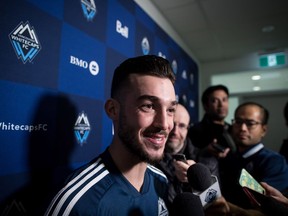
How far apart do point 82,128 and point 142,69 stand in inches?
21.1

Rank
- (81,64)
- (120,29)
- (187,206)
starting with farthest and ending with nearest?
(120,29) → (81,64) → (187,206)

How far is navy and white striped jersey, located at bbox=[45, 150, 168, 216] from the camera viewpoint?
626 millimetres

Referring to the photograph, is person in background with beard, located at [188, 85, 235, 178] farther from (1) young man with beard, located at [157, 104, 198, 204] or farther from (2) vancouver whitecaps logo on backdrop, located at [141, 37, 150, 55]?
(2) vancouver whitecaps logo on backdrop, located at [141, 37, 150, 55]

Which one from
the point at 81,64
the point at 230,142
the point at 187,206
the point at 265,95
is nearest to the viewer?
the point at 187,206

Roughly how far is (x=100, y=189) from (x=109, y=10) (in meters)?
1.20

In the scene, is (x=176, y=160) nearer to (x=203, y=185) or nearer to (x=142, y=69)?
(x=203, y=185)

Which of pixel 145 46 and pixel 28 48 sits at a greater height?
pixel 145 46

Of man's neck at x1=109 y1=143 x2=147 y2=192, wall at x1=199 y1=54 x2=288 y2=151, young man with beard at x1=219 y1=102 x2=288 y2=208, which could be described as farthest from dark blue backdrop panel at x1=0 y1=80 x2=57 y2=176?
wall at x1=199 y1=54 x2=288 y2=151

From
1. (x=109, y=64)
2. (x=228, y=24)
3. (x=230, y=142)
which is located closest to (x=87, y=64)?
(x=109, y=64)

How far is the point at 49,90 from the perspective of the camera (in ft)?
3.17

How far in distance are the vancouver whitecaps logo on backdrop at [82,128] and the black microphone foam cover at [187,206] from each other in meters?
0.66

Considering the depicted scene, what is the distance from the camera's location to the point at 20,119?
846 mm

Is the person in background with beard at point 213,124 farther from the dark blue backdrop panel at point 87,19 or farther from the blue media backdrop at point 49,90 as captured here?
the dark blue backdrop panel at point 87,19

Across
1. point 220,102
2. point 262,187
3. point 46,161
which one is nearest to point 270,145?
point 220,102
